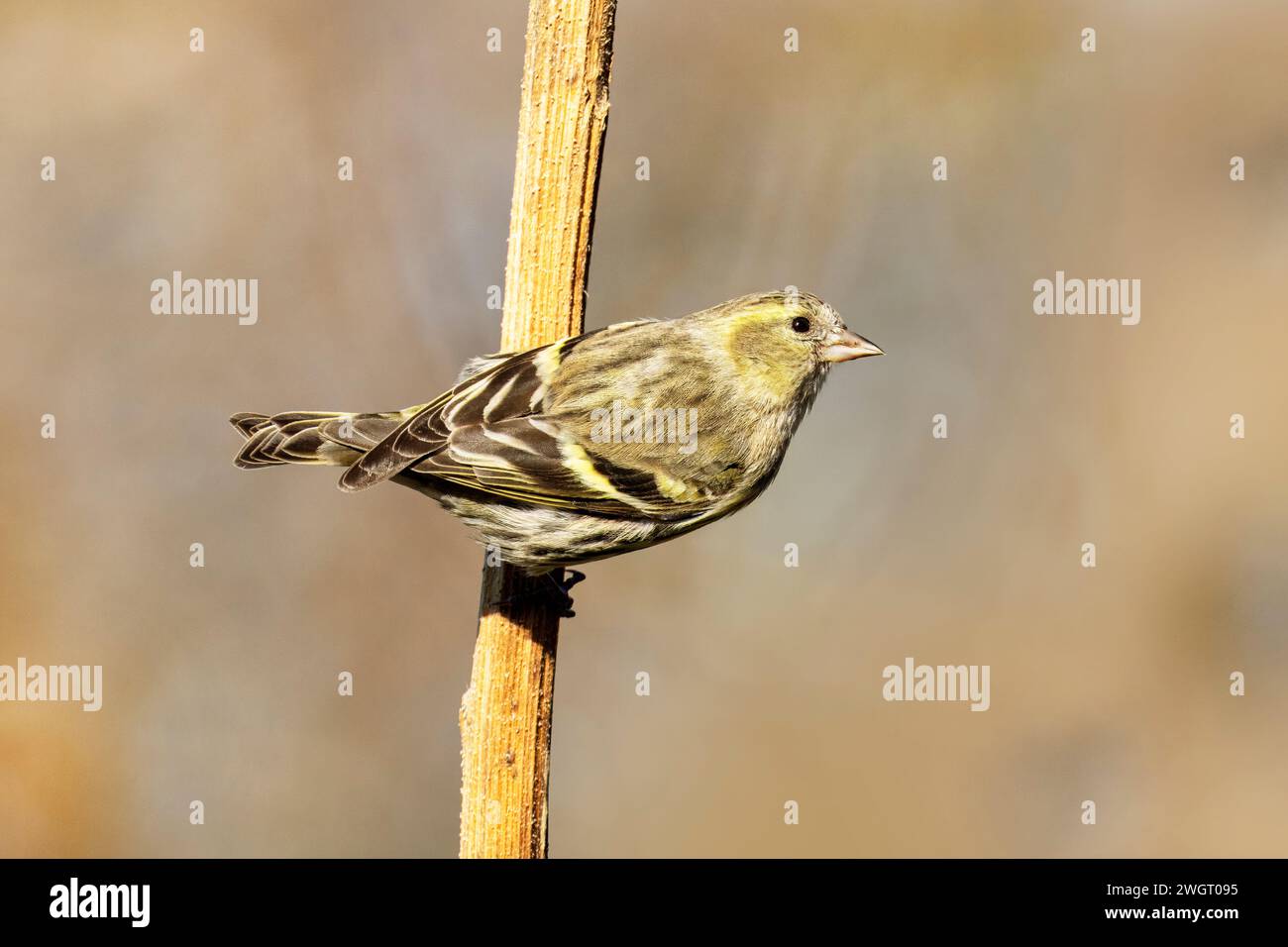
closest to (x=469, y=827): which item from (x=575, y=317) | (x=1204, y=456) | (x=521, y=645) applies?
(x=521, y=645)

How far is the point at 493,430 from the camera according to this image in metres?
4.63

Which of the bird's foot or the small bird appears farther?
the small bird

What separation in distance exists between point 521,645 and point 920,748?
14.0 ft

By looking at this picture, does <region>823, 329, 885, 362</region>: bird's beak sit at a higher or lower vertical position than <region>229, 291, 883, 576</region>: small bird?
higher

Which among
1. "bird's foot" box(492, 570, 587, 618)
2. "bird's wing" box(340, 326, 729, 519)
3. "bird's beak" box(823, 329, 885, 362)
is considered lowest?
"bird's foot" box(492, 570, 587, 618)

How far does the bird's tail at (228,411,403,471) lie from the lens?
4.60 metres

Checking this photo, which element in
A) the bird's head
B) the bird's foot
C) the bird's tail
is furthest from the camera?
the bird's head

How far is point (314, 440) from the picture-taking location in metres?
4.66

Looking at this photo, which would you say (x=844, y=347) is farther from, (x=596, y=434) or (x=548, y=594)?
(x=548, y=594)

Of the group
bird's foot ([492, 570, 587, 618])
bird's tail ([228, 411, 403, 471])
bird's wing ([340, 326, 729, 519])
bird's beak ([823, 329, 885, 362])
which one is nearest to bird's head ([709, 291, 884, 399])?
bird's beak ([823, 329, 885, 362])

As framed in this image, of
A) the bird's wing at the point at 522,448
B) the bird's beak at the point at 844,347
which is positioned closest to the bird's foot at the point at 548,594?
the bird's wing at the point at 522,448

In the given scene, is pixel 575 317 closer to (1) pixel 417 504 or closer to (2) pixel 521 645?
(2) pixel 521 645

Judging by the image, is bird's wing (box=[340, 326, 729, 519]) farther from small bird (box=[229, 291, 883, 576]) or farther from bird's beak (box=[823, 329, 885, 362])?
bird's beak (box=[823, 329, 885, 362])

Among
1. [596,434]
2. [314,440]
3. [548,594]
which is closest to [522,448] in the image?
[596,434]
